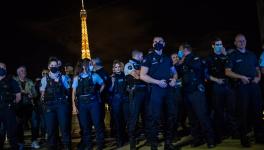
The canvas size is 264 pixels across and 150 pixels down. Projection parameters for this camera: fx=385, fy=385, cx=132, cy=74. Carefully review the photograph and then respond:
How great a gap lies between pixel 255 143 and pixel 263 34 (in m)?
5.84

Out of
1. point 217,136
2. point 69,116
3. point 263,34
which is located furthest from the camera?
point 263,34

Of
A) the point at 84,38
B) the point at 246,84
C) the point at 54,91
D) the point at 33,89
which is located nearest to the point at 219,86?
the point at 246,84

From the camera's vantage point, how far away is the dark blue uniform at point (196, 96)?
779 cm

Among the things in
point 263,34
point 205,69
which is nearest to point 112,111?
point 205,69

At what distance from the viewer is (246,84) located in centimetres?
757

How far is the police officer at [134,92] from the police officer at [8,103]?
2783 millimetres

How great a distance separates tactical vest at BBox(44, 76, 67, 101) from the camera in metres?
8.73

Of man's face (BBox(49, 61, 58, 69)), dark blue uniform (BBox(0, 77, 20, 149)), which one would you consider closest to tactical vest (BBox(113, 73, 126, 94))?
man's face (BBox(49, 61, 58, 69))

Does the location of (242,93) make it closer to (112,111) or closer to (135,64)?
(135,64)

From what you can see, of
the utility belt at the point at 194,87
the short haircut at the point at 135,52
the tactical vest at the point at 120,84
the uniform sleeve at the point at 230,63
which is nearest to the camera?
the uniform sleeve at the point at 230,63

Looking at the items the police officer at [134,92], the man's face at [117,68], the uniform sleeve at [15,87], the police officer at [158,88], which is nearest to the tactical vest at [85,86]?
the police officer at [134,92]

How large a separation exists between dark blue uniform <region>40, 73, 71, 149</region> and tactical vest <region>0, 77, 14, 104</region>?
96 centimetres

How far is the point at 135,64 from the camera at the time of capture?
892 cm

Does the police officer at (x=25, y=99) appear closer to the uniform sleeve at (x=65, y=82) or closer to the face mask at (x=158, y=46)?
the uniform sleeve at (x=65, y=82)
